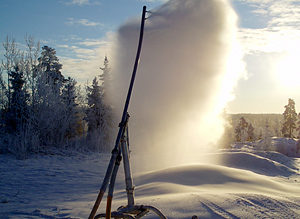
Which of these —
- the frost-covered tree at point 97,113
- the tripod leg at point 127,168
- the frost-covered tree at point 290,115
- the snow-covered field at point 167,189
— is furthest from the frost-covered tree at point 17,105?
the frost-covered tree at point 290,115

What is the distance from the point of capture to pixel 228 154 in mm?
16516

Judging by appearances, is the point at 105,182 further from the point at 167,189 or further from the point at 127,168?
the point at 167,189

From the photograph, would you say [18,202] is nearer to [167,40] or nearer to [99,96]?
[167,40]

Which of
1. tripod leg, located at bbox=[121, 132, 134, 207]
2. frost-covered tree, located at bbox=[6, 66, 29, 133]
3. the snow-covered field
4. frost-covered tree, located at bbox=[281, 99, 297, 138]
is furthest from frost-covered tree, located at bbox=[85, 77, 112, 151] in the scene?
frost-covered tree, located at bbox=[281, 99, 297, 138]

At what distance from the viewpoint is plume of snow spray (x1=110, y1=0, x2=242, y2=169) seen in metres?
17.7

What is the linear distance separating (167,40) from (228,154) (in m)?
7.64

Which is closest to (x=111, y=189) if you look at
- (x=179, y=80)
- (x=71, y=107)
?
(x=179, y=80)

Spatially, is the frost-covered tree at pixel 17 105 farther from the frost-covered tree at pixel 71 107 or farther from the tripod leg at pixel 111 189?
the tripod leg at pixel 111 189

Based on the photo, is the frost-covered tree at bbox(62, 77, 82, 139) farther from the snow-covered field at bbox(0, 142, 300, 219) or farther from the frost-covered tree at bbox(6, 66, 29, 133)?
the snow-covered field at bbox(0, 142, 300, 219)

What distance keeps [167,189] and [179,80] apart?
43.0 ft

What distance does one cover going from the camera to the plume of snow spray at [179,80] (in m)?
17.7

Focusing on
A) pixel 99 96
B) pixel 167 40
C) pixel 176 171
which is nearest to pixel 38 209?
pixel 176 171

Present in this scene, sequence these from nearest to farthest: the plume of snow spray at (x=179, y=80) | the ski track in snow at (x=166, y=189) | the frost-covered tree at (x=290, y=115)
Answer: the ski track in snow at (x=166, y=189), the plume of snow spray at (x=179, y=80), the frost-covered tree at (x=290, y=115)

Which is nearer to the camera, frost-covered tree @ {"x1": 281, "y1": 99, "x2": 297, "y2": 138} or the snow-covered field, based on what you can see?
the snow-covered field
